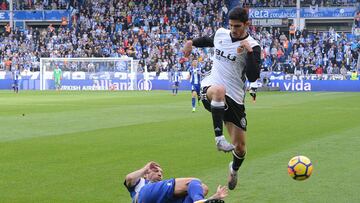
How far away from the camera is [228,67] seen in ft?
33.8

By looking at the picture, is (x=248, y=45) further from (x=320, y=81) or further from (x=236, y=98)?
(x=320, y=81)

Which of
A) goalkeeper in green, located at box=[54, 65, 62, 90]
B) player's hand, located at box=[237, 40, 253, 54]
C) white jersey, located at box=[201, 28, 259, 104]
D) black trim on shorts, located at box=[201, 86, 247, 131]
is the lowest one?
goalkeeper in green, located at box=[54, 65, 62, 90]

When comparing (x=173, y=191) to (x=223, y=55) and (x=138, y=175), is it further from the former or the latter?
(x=223, y=55)

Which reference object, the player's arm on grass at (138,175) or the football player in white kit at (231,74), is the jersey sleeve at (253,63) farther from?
the player's arm on grass at (138,175)

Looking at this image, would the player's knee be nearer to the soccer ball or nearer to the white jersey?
the white jersey

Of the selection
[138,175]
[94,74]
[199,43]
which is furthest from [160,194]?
[94,74]

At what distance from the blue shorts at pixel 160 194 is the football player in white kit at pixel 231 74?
6.46 ft

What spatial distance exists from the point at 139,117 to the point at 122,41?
39.6 meters

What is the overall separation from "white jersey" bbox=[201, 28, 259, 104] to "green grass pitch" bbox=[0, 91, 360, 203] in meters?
1.58

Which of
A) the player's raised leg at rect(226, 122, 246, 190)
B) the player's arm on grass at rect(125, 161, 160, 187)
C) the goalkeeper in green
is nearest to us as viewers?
the player's arm on grass at rect(125, 161, 160, 187)

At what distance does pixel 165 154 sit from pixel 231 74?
557 cm

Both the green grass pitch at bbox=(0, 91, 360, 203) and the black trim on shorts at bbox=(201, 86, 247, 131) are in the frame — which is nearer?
the black trim on shorts at bbox=(201, 86, 247, 131)

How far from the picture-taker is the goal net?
59.3 metres

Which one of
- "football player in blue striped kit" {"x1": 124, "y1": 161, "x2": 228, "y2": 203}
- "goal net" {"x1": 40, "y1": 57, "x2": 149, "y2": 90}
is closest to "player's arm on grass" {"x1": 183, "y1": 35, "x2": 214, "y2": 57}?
"football player in blue striped kit" {"x1": 124, "y1": 161, "x2": 228, "y2": 203}
